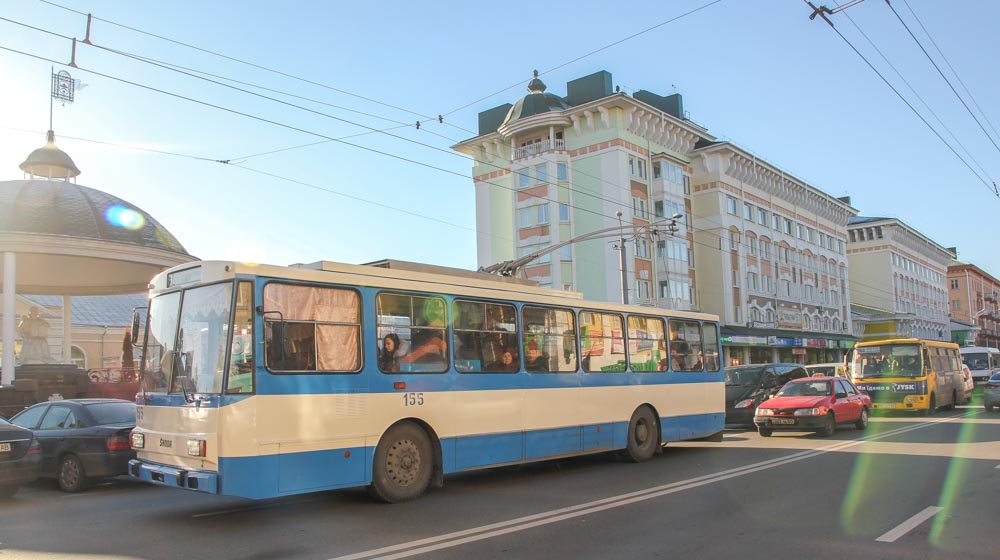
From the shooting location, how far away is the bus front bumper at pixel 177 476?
7.83 m

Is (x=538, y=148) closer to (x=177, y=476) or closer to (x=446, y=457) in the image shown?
(x=446, y=457)

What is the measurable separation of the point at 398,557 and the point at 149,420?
418 centimetres

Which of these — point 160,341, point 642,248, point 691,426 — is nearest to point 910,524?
point 691,426

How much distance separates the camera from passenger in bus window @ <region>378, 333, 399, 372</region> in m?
9.45

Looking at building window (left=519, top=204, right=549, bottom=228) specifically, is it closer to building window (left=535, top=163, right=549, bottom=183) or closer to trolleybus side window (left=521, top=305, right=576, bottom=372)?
building window (left=535, top=163, right=549, bottom=183)

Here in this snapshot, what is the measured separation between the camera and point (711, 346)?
16.0m

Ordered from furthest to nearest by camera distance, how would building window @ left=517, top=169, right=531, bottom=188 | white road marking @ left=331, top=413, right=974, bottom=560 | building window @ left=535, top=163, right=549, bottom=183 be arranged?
1. building window @ left=517, top=169, right=531, bottom=188
2. building window @ left=535, top=163, right=549, bottom=183
3. white road marking @ left=331, top=413, right=974, bottom=560

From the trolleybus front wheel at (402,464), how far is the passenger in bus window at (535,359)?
2260 mm

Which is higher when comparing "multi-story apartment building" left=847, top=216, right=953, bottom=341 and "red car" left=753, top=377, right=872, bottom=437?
"multi-story apartment building" left=847, top=216, right=953, bottom=341

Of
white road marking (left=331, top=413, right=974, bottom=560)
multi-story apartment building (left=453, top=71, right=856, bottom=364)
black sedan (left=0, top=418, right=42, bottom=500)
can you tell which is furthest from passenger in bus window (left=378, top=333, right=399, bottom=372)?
multi-story apartment building (left=453, top=71, right=856, bottom=364)

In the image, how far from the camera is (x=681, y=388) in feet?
48.6

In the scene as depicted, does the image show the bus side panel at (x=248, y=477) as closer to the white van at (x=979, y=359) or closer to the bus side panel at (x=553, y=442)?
the bus side panel at (x=553, y=442)

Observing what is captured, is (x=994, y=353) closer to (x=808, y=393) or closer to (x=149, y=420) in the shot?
(x=808, y=393)

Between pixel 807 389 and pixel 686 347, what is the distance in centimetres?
535
